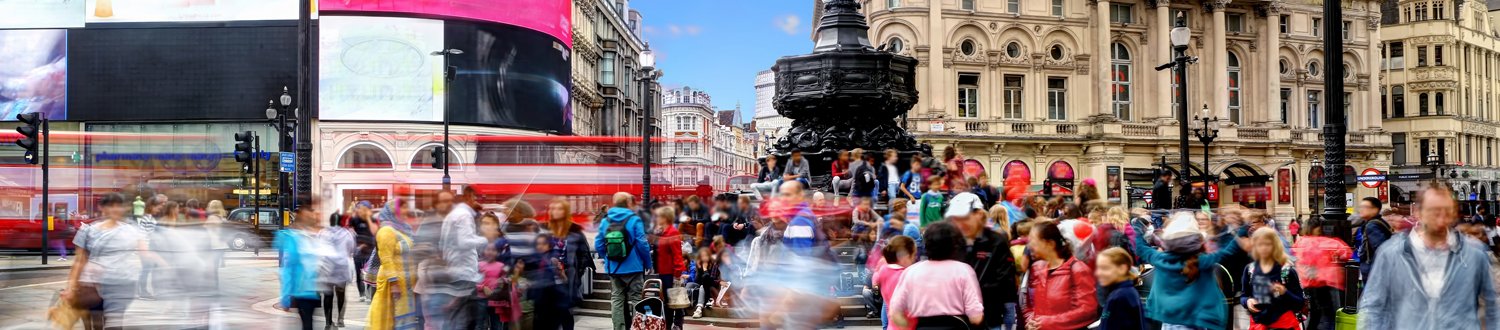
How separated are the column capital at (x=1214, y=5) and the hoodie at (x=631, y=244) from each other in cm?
4837

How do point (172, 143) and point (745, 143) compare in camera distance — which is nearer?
point (172, 143)

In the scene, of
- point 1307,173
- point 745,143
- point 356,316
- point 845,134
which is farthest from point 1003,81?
point 745,143

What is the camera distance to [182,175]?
121ft

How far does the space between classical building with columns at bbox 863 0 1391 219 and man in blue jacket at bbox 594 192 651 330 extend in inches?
1512

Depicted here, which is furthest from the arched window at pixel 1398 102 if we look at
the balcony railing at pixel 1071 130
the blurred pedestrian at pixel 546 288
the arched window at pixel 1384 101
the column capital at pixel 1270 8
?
the blurred pedestrian at pixel 546 288

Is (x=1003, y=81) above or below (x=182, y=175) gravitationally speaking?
above

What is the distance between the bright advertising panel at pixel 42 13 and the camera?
2249 inches

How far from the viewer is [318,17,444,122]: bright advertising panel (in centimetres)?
5594

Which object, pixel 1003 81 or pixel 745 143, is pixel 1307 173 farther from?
pixel 745 143

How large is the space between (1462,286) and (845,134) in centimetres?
1147

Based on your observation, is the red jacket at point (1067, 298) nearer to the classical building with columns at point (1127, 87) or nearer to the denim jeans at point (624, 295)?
the denim jeans at point (624, 295)

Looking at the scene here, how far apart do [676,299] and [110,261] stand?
5092mm

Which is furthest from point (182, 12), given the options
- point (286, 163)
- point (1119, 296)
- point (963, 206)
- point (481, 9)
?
point (1119, 296)

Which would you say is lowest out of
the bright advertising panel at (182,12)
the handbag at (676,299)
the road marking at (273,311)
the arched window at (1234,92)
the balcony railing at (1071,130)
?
the road marking at (273,311)
